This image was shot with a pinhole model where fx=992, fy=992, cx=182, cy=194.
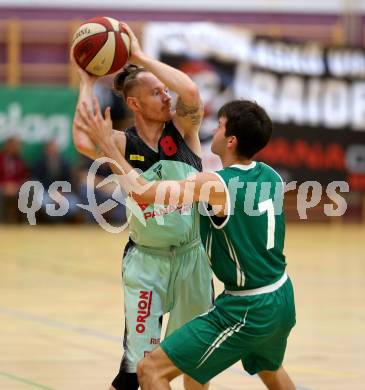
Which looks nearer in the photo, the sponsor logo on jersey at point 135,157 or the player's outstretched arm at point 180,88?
the player's outstretched arm at point 180,88

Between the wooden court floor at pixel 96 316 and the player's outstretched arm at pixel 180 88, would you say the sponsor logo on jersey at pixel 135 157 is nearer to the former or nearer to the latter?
Answer: the player's outstretched arm at pixel 180 88

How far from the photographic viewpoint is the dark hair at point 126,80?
5.53 metres

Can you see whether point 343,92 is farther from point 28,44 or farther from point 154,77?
point 154,77

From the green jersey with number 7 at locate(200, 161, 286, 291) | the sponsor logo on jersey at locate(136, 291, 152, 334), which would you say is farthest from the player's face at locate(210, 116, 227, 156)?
the sponsor logo on jersey at locate(136, 291, 152, 334)

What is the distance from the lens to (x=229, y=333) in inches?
184

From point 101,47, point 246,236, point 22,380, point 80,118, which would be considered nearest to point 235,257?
point 246,236

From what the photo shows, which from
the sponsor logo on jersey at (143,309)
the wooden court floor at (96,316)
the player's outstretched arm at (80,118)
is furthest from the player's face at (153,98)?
the wooden court floor at (96,316)

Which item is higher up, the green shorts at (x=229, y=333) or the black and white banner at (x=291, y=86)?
the green shorts at (x=229, y=333)

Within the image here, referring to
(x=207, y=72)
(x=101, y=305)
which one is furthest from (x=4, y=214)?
(x=101, y=305)

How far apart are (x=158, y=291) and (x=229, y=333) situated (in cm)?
81

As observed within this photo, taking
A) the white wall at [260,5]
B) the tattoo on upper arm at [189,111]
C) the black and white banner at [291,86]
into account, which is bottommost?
the black and white banner at [291,86]

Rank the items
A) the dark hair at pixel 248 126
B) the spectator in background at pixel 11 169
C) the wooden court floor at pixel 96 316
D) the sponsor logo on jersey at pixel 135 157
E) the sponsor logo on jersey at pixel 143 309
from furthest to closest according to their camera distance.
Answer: the spectator in background at pixel 11 169, the wooden court floor at pixel 96 316, the sponsor logo on jersey at pixel 135 157, the sponsor logo on jersey at pixel 143 309, the dark hair at pixel 248 126

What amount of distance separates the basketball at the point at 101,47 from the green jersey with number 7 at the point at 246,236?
2.99 feet

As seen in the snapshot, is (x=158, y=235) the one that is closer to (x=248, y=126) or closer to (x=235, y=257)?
(x=235, y=257)
